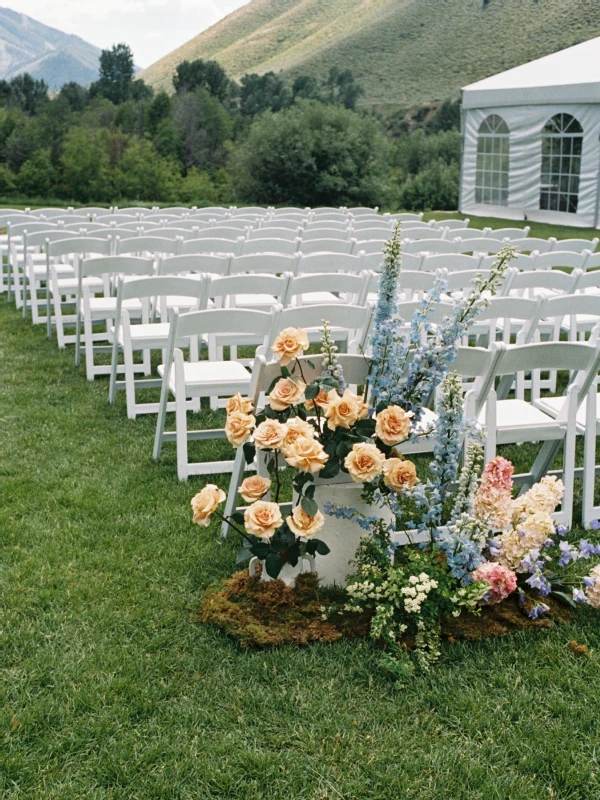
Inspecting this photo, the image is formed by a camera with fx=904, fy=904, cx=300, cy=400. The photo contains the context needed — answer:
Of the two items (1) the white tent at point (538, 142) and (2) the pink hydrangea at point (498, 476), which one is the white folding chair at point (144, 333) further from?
(1) the white tent at point (538, 142)

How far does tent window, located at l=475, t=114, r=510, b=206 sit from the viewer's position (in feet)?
70.4

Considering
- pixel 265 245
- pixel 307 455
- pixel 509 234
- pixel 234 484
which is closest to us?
pixel 307 455

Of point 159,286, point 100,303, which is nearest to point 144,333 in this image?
point 159,286

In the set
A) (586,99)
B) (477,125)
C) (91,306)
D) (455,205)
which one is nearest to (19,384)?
(91,306)

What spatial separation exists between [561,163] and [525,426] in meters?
17.5

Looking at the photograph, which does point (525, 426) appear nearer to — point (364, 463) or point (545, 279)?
A: point (364, 463)

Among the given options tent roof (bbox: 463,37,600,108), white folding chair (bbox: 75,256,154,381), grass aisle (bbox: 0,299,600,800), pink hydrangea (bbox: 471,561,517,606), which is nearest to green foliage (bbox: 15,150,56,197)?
tent roof (bbox: 463,37,600,108)

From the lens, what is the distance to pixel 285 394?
3.38m

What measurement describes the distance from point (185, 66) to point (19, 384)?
6404cm

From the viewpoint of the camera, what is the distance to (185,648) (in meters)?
3.19

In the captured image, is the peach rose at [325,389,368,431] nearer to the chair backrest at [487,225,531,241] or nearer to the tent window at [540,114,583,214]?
the chair backrest at [487,225,531,241]

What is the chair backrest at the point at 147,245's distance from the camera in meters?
7.25

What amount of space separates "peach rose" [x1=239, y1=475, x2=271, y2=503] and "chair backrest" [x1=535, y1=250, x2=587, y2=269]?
4387 millimetres

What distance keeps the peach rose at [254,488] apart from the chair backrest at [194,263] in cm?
295
